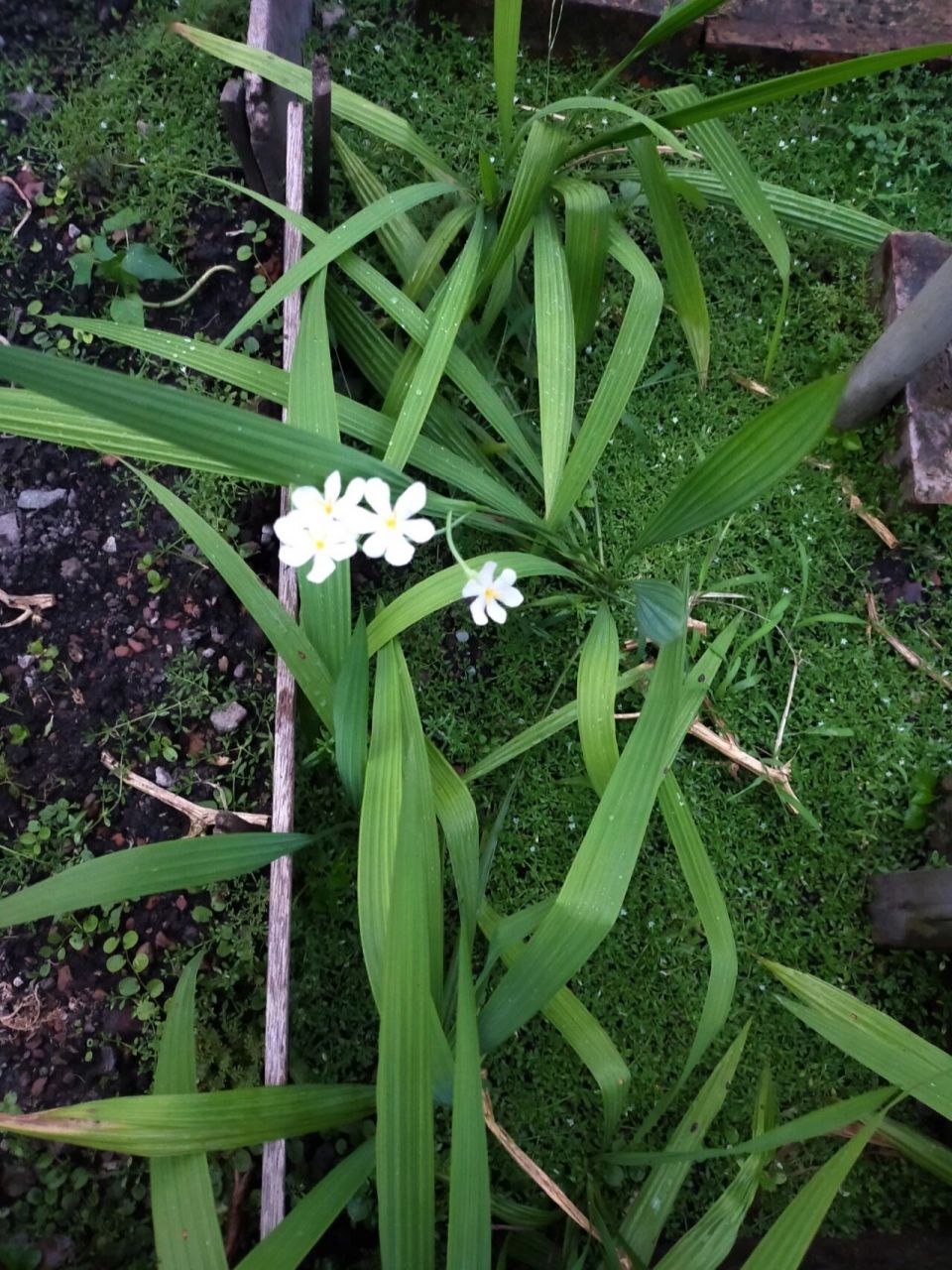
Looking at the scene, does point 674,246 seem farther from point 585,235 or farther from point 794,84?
point 794,84

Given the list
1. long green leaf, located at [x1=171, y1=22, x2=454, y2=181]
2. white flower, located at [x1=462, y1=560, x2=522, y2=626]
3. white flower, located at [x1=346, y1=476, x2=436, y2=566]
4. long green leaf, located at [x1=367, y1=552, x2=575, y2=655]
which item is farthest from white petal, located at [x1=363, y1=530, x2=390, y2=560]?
long green leaf, located at [x1=171, y1=22, x2=454, y2=181]

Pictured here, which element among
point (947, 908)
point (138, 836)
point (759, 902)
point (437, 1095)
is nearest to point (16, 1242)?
point (138, 836)

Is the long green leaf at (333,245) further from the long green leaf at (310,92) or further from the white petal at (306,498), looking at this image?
the white petal at (306,498)

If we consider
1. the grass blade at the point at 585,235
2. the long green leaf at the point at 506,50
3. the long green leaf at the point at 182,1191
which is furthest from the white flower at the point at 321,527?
the long green leaf at the point at 506,50

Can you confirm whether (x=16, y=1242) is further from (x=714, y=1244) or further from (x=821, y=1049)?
(x=821, y=1049)

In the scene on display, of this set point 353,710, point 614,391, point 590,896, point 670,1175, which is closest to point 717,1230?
point 670,1175

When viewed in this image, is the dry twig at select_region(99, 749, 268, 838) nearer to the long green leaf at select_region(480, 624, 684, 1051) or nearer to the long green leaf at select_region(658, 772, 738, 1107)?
the long green leaf at select_region(480, 624, 684, 1051)
